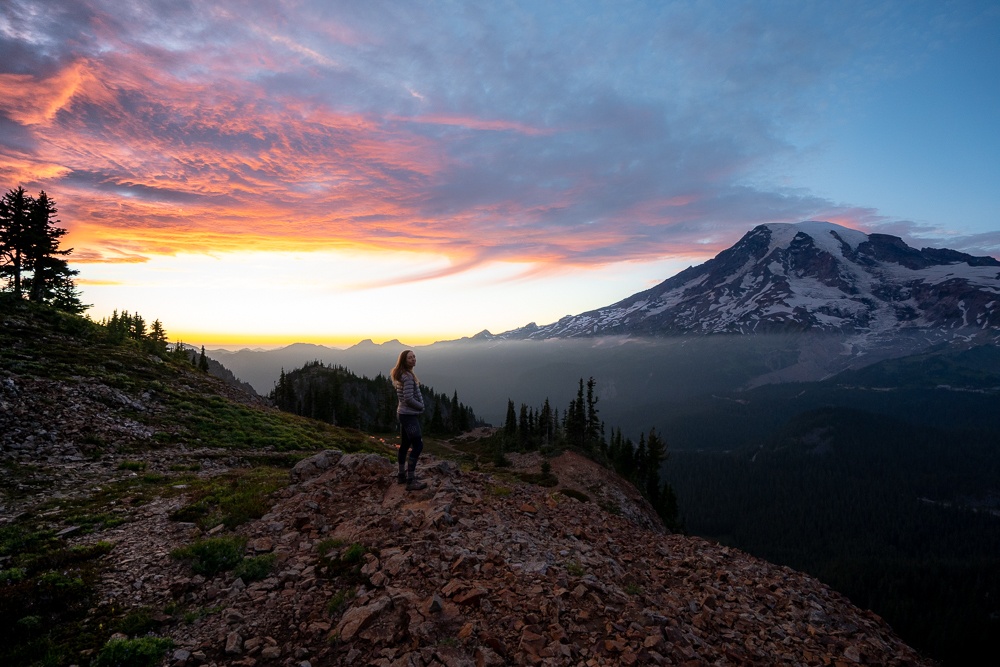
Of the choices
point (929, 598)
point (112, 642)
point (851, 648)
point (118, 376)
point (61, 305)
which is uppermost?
point (61, 305)

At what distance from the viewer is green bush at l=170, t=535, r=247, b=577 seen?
9.19 meters

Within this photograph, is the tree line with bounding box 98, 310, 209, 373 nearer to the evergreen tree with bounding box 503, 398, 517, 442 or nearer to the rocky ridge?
the rocky ridge

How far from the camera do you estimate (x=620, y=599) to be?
28.7ft

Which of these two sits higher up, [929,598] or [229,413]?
[229,413]

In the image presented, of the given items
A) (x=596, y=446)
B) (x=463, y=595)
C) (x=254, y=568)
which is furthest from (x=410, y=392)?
(x=596, y=446)

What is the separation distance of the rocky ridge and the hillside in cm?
4

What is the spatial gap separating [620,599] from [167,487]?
16.3 metres

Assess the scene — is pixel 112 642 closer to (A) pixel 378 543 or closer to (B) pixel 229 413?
(A) pixel 378 543

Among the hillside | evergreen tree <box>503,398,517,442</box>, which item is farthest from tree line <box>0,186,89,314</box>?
evergreen tree <box>503,398,517,442</box>

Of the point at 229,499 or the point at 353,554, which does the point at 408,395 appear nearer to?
the point at 353,554

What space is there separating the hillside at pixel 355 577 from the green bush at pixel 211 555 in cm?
4

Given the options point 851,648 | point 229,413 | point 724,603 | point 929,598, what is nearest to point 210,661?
point 724,603

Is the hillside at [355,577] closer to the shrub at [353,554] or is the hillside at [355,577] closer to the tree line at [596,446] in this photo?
the shrub at [353,554]

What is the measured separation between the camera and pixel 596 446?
95.1 meters
